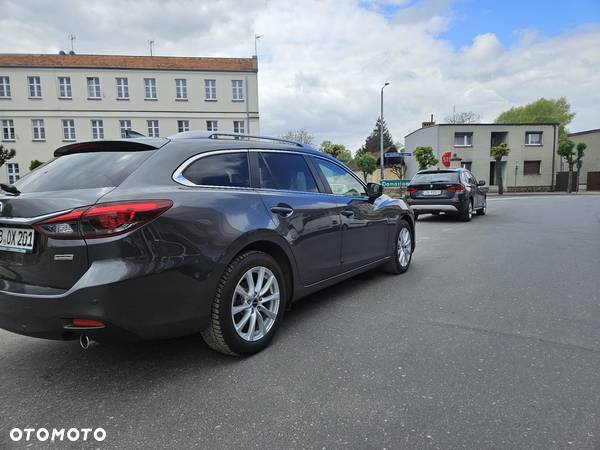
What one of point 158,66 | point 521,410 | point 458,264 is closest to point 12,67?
point 158,66

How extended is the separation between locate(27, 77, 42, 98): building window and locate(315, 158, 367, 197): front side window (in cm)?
4133

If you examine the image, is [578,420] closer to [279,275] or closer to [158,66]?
[279,275]

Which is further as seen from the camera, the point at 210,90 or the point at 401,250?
the point at 210,90

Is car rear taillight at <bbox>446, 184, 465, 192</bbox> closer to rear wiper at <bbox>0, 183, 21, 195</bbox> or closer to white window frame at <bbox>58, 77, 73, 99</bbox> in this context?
rear wiper at <bbox>0, 183, 21, 195</bbox>

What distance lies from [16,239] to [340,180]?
304cm

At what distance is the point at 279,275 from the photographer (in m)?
3.43

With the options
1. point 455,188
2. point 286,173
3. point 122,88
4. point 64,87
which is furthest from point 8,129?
point 286,173

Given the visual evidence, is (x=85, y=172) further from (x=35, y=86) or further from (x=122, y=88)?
(x=35, y=86)

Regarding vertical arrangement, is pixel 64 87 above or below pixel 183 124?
above

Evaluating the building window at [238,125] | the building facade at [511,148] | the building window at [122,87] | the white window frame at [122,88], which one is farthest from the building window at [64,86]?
the building facade at [511,148]

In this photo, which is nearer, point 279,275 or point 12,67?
point 279,275

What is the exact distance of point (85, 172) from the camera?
285 cm

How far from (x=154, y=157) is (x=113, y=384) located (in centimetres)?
152

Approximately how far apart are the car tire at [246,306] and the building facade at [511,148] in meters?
41.8
